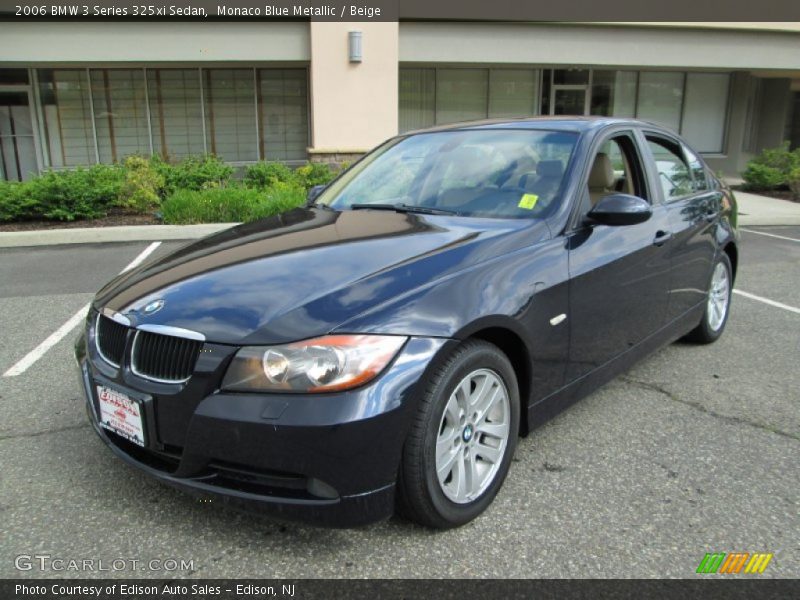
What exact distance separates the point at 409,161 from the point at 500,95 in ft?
47.7

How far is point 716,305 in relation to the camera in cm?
504

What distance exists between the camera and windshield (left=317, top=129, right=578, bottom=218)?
11.2 feet

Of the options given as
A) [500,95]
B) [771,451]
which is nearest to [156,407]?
[771,451]

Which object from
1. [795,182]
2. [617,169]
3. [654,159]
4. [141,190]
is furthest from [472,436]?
[795,182]

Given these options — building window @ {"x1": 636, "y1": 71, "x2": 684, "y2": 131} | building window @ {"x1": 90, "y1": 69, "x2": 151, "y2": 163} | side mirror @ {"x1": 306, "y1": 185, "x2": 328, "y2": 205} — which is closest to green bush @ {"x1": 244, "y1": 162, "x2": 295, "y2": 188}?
building window @ {"x1": 90, "y1": 69, "x2": 151, "y2": 163}

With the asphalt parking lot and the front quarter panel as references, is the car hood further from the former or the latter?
the asphalt parking lot

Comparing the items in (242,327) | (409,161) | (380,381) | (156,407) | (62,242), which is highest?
(409,161)

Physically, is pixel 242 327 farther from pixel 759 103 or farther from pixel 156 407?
pixel 759 103

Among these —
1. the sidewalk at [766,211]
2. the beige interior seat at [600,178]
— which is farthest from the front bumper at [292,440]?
the sidewalk at [766,211]

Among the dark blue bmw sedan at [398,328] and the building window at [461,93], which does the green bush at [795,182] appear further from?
the dark blue bmw sedan at [398,328]

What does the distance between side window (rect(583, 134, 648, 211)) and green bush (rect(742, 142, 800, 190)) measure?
→ 1244 cm

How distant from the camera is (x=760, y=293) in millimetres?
6707

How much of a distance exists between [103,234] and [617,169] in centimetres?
783

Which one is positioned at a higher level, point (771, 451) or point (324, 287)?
point (324, 287)
